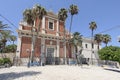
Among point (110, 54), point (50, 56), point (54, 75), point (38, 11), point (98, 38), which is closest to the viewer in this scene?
point (54, 75)

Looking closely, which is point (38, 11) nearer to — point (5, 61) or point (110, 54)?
point (5, 61)

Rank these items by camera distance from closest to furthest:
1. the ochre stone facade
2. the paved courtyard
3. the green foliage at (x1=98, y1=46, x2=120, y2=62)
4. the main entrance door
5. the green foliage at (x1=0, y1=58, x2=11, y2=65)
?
1. the paved courtyard
2. the green foliage at (x1=0, y1=58, x2=11, y2=65)
3. the ochre stone facade
4. the main entrance door
5. the green foliage at (x1=98, y1=46, x2=120, y2=62)

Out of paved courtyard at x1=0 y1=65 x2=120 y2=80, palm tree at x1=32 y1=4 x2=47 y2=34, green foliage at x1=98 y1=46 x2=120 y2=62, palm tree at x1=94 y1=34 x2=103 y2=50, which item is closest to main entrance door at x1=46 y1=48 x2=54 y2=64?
palm tree at x1=32 y1=4 x2=47 y2=34

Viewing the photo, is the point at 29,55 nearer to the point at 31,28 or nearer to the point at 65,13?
the point at 31,28

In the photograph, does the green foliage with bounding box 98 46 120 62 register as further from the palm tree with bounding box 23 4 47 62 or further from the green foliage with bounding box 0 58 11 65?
the green foliage with bounding box 0 58 11 65

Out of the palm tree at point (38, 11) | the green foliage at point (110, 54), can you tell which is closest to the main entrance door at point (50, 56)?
the palm tree at point (38, 11)

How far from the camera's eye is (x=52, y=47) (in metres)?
29.4

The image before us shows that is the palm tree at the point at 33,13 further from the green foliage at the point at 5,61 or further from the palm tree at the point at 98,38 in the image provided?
the palm tree at the point at 98,38

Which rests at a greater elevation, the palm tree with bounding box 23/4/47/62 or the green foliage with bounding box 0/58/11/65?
the palm tree with bounding box 23/4/47/62

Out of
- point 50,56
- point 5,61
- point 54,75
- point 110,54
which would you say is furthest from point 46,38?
point 110,54

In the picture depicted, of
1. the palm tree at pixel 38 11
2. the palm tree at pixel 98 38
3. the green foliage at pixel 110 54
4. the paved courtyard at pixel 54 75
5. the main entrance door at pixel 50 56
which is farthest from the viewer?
the palm tree at pixel 98 38

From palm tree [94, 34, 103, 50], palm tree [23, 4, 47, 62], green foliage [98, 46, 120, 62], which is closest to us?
palm tree [23, 4, 47, 62]

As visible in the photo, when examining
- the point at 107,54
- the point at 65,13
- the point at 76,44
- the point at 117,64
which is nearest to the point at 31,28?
the point at 65,13

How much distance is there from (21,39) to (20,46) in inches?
52.1
